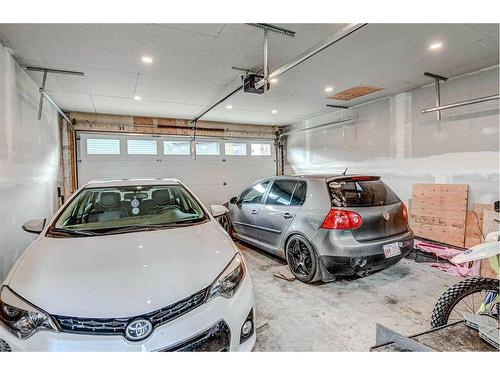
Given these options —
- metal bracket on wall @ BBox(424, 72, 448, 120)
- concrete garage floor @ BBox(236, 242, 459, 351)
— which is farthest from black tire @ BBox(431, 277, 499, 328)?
metal bracket on wall @ BBox(424, 72, 448, 120)

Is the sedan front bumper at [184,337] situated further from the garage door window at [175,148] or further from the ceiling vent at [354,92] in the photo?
the garage door window at [175,148]

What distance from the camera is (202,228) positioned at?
2.15 m

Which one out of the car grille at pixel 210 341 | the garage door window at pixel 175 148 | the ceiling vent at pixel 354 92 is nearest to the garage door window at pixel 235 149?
the garage door window at pixel 175 148

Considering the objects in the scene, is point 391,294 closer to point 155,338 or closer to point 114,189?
point 155,338

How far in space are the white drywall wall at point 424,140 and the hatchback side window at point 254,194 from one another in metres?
Result: 2.89

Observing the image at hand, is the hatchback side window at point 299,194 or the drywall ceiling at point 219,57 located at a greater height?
the drywall ceiling at point 219,57

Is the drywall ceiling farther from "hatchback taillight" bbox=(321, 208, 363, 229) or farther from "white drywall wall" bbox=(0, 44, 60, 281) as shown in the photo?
"hatchback taillight" bbox=(321, 208, 363, 229)

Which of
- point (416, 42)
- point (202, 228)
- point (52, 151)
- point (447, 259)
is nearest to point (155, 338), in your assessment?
point (202, 228)

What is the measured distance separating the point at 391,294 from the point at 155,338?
2556mm

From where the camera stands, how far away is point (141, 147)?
6.68 m

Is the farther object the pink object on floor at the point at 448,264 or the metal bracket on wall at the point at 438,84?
the metal bracket on wall at the point at 438,84

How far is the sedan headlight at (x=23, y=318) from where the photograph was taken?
1.25m

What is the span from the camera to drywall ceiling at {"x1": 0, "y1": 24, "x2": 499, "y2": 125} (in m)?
2.69
